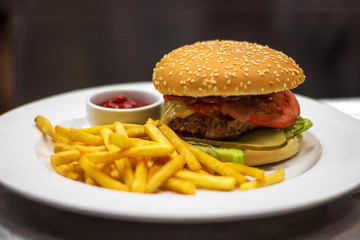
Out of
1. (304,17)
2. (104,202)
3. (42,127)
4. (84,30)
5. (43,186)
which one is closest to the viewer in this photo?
(104,202)

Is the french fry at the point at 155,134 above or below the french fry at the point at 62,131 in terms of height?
above

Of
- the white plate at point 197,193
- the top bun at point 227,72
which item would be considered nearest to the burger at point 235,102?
the top bun at point 227,72

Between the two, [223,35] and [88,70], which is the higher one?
[223,35]

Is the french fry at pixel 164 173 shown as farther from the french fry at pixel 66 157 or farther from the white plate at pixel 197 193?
the french fry at pixel 66 157

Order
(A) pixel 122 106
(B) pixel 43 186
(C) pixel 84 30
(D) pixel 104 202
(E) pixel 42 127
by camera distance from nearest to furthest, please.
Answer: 1. (D) pixel 104 202
2. (B) pixel 43 186
3. (E) pixel 42 127
4. (A) pixel 122 106
5. (C) pixel 84 30

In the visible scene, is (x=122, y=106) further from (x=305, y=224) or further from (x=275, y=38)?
(x=275, y=38)

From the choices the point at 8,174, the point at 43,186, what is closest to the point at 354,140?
the point at 43,186
